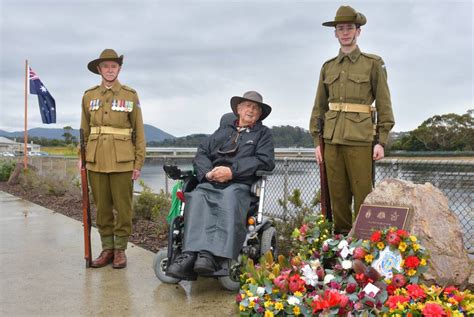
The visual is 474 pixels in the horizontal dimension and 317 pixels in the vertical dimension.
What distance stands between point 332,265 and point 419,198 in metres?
0.77

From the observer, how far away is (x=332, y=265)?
3488mm

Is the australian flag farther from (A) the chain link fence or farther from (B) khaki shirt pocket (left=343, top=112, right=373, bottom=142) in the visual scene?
(B) khaki shirt pocket (left=343, top=112, right=373, bottom=142)

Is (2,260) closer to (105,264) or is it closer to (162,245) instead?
(105,264)

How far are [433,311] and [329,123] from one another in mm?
1869

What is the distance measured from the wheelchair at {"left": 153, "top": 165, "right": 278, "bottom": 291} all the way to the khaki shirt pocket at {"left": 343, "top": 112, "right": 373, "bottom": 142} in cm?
73

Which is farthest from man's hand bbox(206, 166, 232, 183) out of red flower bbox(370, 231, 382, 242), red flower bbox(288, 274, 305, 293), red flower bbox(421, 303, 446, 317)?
red flower bbox(421, 303, 446, 317)

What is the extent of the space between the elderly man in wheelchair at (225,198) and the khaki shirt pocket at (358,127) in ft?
2.29

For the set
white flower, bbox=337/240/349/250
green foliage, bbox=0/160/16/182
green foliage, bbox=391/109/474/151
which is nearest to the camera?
white flower, bbox=337/240/349/250

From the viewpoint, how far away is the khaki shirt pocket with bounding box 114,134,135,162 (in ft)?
14.7

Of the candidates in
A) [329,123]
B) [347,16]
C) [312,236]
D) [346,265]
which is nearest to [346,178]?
[329,123]

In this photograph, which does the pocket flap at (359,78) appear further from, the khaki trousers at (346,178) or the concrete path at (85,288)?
the concrete path at (85,288)

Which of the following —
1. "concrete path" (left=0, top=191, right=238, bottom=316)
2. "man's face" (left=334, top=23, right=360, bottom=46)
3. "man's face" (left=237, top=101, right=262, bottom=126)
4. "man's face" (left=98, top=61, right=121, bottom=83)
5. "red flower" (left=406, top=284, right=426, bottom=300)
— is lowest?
"concrete path" (left=0, top=191, right=238, bottom=316)

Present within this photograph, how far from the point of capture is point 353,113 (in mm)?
3879

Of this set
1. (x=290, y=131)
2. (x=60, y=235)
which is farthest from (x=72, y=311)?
(x=290, y=131)
